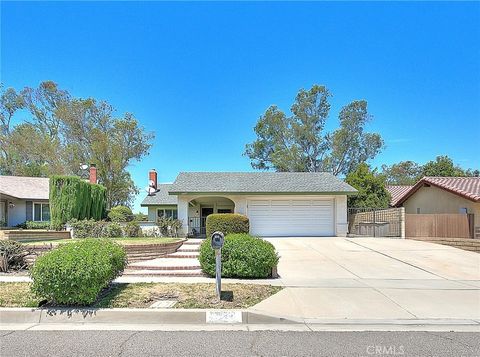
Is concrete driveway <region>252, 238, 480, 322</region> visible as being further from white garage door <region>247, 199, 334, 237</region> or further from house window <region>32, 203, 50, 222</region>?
house window <region>32, 203, 50, 222</region>

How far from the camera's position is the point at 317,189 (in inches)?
869

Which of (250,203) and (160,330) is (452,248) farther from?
(160,330)

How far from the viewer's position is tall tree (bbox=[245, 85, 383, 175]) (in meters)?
40.6

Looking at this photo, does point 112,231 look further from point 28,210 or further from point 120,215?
point 28,210

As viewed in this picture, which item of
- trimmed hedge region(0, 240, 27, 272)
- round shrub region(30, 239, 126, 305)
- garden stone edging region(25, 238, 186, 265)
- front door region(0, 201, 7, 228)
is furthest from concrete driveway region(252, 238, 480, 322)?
front door region(0, 201, 7, 228)

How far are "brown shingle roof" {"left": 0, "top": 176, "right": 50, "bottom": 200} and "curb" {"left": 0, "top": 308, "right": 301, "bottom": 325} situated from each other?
2314 centimetres

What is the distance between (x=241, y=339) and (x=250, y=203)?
16761 mm

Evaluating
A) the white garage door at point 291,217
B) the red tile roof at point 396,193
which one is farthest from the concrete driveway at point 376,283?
the red tile roof at point 396,193

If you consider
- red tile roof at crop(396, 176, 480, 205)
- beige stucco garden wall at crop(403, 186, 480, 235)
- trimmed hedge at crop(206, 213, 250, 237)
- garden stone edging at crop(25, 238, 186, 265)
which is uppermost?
red tile roof at crop(396, 176, 480, 205)

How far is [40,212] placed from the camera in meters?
29.1

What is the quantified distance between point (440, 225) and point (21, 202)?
27953mm

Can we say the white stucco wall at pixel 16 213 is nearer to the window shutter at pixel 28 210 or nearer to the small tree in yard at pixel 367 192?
the window shutter at pixel 28 210

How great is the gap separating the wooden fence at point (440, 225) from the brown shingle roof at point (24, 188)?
2521cm

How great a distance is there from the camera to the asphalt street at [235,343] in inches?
198
